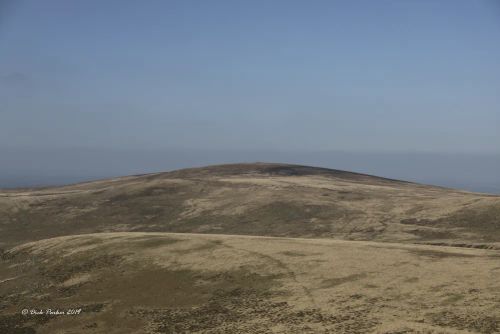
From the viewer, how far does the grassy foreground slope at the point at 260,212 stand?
3327 inches

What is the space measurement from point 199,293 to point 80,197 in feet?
293

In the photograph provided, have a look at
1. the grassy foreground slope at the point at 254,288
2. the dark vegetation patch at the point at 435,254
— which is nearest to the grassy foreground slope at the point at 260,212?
the dark vegetation patch at the point at 435,254

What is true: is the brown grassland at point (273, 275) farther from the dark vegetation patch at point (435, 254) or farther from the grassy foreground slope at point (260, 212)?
the grassy foreground slope at point (260, 212)

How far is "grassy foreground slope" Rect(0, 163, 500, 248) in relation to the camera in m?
84.5

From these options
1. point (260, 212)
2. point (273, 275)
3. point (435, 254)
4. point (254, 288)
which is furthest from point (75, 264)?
point (260, 212)

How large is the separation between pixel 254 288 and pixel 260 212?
59328mm

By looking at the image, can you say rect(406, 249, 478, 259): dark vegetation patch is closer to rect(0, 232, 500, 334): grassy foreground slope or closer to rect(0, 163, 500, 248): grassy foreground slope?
rect(0, 232, 500, 334): grassy foreground slope

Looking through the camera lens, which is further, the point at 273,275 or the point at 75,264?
the point at 75,264

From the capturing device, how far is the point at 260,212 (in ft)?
344

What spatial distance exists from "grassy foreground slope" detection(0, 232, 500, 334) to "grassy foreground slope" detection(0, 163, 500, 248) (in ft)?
86.4

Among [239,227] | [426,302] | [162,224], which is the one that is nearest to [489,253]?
[426,302]

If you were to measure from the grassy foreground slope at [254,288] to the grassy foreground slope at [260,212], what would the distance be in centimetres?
2635

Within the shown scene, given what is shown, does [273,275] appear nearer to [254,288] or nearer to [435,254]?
[254,288]

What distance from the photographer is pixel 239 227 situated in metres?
96.1
